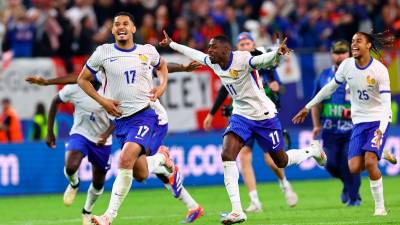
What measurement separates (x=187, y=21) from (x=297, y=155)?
1109cm

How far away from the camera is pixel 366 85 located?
13984mm

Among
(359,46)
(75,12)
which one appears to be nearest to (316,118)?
(359,46)

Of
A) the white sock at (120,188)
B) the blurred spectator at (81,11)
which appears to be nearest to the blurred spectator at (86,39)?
the blurred spectator at (81,11)

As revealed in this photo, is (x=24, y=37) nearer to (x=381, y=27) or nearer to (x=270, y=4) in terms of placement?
(x=270, y=4)

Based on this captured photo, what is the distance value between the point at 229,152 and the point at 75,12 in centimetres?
1198

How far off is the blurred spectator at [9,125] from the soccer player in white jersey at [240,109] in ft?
28.2

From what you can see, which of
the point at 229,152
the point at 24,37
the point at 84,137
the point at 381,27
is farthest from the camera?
the point at 381,27

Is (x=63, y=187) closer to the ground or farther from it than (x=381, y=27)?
closer to the ground

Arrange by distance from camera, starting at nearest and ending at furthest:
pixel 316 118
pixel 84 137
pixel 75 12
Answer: pixel 84 137, pixel 316 118, pixel 75 12

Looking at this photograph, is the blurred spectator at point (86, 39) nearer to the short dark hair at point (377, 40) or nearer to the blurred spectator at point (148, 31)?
the blurred spectator at point (148, 31)

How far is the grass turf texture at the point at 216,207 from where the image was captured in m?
14.2

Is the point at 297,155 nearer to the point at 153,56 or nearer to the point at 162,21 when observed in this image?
the point at 153,56

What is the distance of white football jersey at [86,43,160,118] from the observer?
43.2 feet

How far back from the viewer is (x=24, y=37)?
2273 cm
